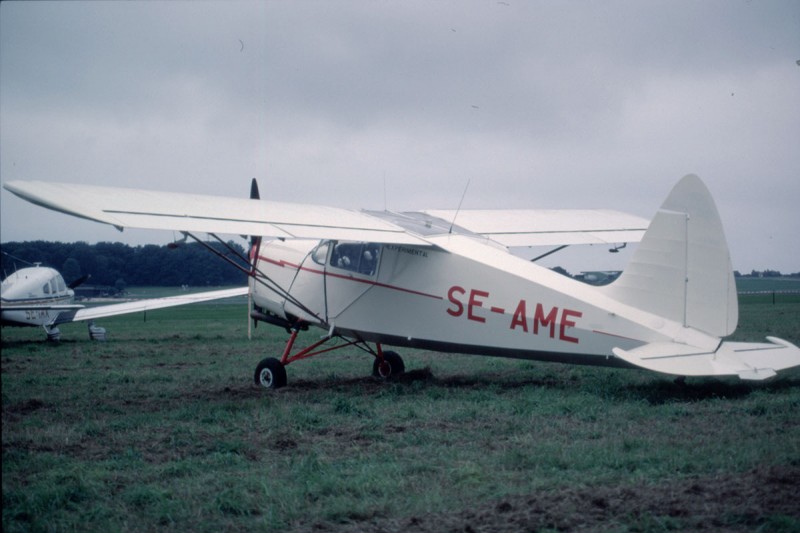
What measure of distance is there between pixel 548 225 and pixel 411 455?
7.67 metres

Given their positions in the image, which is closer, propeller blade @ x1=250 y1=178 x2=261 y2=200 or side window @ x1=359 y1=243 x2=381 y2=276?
side window @ x1=359 y1=243 x2=381 y2=276

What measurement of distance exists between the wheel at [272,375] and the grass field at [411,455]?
15.4 inches

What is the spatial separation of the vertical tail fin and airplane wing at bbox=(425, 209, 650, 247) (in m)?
3.80

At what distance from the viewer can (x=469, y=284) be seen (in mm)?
9062

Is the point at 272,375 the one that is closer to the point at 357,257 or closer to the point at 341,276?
the point at 341,276

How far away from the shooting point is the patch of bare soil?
3.71 m

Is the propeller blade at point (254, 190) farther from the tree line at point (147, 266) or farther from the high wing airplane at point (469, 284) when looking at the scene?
the tree line at point (147, 266)

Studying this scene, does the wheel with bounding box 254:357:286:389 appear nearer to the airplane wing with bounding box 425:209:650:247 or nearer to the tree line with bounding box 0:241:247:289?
the airplane wing with bounding box 425:209:650:247

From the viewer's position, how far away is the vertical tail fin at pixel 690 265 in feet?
24.7


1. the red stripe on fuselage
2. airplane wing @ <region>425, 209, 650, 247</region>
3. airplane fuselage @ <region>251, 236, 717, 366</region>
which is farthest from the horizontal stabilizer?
airplane wing @ <region>425, 209, 650, 247</region>

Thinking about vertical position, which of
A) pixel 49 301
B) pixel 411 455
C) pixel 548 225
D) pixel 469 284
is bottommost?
pixel 411 455

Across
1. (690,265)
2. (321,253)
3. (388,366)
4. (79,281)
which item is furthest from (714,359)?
(79,281)

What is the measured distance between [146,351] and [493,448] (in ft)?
42.5

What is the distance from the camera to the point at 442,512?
13.4 feet
